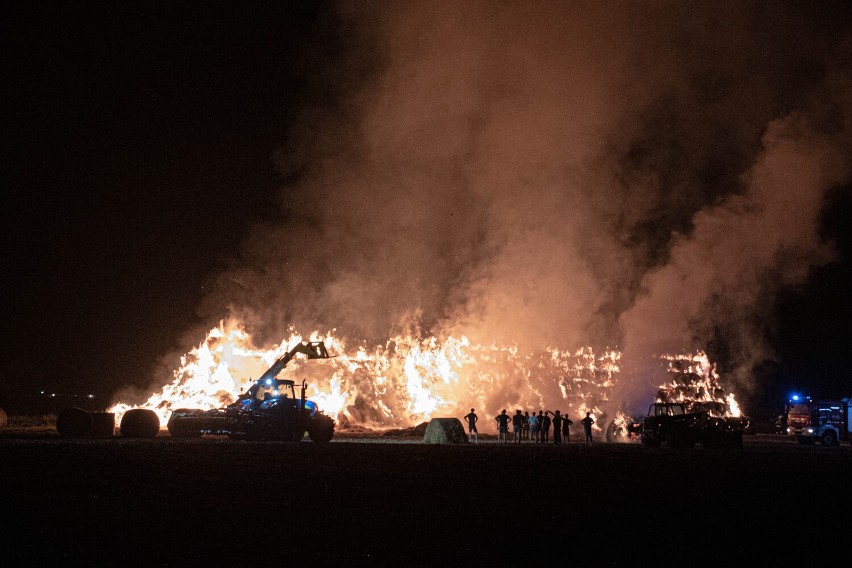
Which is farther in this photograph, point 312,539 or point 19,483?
point 19,483

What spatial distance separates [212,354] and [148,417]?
12125 mm

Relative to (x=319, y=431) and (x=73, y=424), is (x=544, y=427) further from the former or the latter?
(x=73, y=424)

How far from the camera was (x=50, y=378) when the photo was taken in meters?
78.4

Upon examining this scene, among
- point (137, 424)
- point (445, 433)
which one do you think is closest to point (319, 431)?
point (445, 433)

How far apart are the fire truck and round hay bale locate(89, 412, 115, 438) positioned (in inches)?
1326

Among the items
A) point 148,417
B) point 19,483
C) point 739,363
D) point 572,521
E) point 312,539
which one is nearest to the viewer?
point 312,539

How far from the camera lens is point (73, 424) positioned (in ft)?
110

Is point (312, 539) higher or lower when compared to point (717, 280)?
lower

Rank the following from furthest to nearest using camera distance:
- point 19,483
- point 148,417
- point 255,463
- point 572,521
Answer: point 148,417 → point 255,463 → point 19,483 → point 572,521

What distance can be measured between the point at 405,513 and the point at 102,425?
26.0m

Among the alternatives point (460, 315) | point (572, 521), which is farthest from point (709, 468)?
point (460, 315)

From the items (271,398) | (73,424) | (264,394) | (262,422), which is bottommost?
(73,424)

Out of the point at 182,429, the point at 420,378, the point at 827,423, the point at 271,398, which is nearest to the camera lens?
the point at 182,429

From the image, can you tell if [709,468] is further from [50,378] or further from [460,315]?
[50,378]
